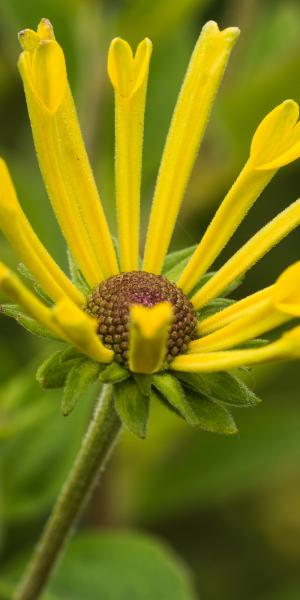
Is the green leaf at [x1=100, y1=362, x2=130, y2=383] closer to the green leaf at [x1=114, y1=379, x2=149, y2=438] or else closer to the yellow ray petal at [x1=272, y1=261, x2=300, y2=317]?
the green leaf at [x1=114, y1=379, x2=149, y2=438]

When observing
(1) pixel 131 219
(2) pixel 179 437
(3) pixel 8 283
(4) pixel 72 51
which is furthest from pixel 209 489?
(3) pixel 8 283

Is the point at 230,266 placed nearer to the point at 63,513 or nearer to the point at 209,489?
the point at 63,513

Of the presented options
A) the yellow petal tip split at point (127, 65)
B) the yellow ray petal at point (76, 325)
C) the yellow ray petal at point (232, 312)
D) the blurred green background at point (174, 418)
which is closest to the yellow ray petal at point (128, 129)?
the yellow petal tip split at point (127, 65)

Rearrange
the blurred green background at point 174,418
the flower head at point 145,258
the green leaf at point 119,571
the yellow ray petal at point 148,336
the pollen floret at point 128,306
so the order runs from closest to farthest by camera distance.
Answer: the yellow ray petal at point 148,336 → the flower head at point 145,258 → the pollen floret at point 128,306 → the green leaf at point 119,571 → the blurred green background at point 174,418

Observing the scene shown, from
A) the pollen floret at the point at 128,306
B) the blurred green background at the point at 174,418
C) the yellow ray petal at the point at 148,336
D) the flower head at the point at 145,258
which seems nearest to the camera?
the yellow ray petal at the point at 148,336

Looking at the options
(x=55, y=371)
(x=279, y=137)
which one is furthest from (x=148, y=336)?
Result: (x=279, y=137)

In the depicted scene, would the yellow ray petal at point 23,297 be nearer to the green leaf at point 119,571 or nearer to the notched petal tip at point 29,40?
the notched petal tip at point 29,40
